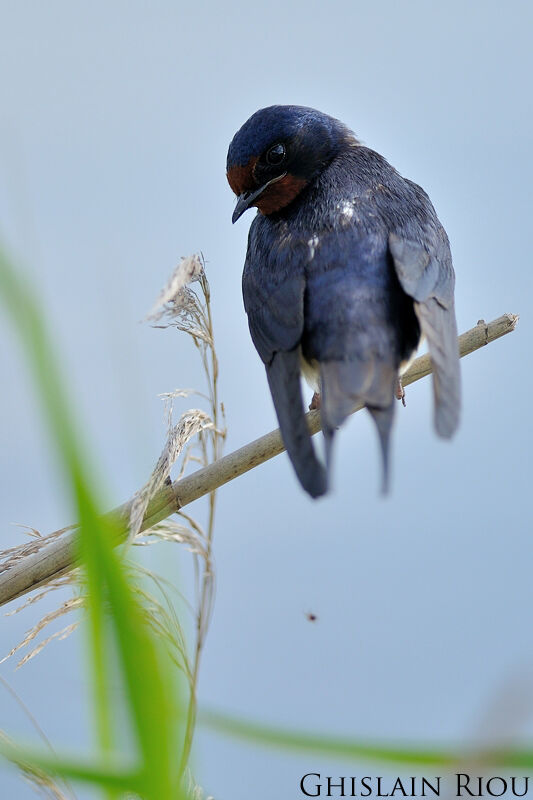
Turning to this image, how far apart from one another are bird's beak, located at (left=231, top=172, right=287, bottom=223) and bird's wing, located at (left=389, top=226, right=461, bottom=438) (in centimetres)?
33

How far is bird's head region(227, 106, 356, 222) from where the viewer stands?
180 cm

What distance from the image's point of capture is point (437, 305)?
4.84ft

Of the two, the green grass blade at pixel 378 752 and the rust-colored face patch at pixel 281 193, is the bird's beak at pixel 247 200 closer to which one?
the rust-colored face patch at pixel 281 193

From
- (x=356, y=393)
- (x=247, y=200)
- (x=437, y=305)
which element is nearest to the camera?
(x=356, y=393)

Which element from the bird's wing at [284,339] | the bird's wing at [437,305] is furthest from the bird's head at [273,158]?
the bird's wing at [437,305]

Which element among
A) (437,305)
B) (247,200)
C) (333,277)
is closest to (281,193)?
(247,200)

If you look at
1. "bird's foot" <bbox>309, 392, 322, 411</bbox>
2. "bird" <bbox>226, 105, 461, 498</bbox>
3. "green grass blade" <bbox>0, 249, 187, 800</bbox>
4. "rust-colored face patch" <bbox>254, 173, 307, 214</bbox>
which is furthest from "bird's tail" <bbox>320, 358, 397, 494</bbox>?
"green grass blade" <bbox>0, 249, 187, 800</bbox>

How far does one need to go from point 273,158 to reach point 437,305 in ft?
1.84

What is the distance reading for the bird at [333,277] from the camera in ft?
4.18

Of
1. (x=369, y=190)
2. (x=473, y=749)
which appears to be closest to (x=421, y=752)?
(x=473, y=749)

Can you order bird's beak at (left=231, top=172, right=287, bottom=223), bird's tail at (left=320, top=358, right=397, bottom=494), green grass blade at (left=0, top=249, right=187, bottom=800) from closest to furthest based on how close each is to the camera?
1. green grass blade at (left=0, top=249, right=187, bottom=800)
2. bird's tail at (left=320, top=358, right=397, bottom=494)
3. bird's beak at (left=231, top=172, right=287, bottom=223)

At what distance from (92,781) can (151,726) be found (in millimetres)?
96

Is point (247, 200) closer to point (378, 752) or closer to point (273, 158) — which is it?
point (273, 158)

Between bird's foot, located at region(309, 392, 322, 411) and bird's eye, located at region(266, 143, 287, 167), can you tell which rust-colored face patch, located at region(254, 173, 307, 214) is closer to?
bird's eye, located at region(266, 143, 287, 167)
